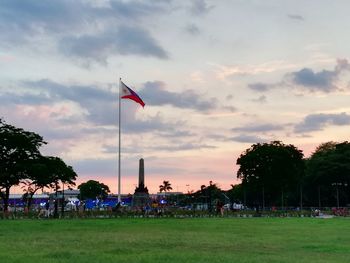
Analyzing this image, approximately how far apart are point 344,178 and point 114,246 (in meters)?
102

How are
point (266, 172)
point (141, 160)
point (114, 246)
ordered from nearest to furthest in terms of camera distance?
point (114, 246) < point (141, 160) < point (266, 172)

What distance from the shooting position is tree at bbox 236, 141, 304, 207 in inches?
4117

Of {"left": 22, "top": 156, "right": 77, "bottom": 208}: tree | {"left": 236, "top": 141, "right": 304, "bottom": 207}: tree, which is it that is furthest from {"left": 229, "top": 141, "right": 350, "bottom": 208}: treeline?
{"left": 22, "top": 156, "right": 77, "bottom": 208}: tree

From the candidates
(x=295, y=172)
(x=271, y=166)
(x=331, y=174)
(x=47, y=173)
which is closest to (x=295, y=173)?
(x=295, y=172)

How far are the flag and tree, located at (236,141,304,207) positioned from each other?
41.0 metres

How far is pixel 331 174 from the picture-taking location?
377 ft

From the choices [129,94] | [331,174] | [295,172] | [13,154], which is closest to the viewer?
[129,94]

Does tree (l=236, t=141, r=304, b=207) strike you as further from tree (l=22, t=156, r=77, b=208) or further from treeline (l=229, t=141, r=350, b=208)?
tree (l=22, t=156, r=77, b=208)

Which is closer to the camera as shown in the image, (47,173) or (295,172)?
(47,173)

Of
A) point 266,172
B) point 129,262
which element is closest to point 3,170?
point 266,172

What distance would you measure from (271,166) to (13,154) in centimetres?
4576

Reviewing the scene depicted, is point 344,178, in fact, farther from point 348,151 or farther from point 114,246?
point 114,246

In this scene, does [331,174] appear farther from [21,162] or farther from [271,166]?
[21,162]

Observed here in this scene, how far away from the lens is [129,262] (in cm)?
1488
